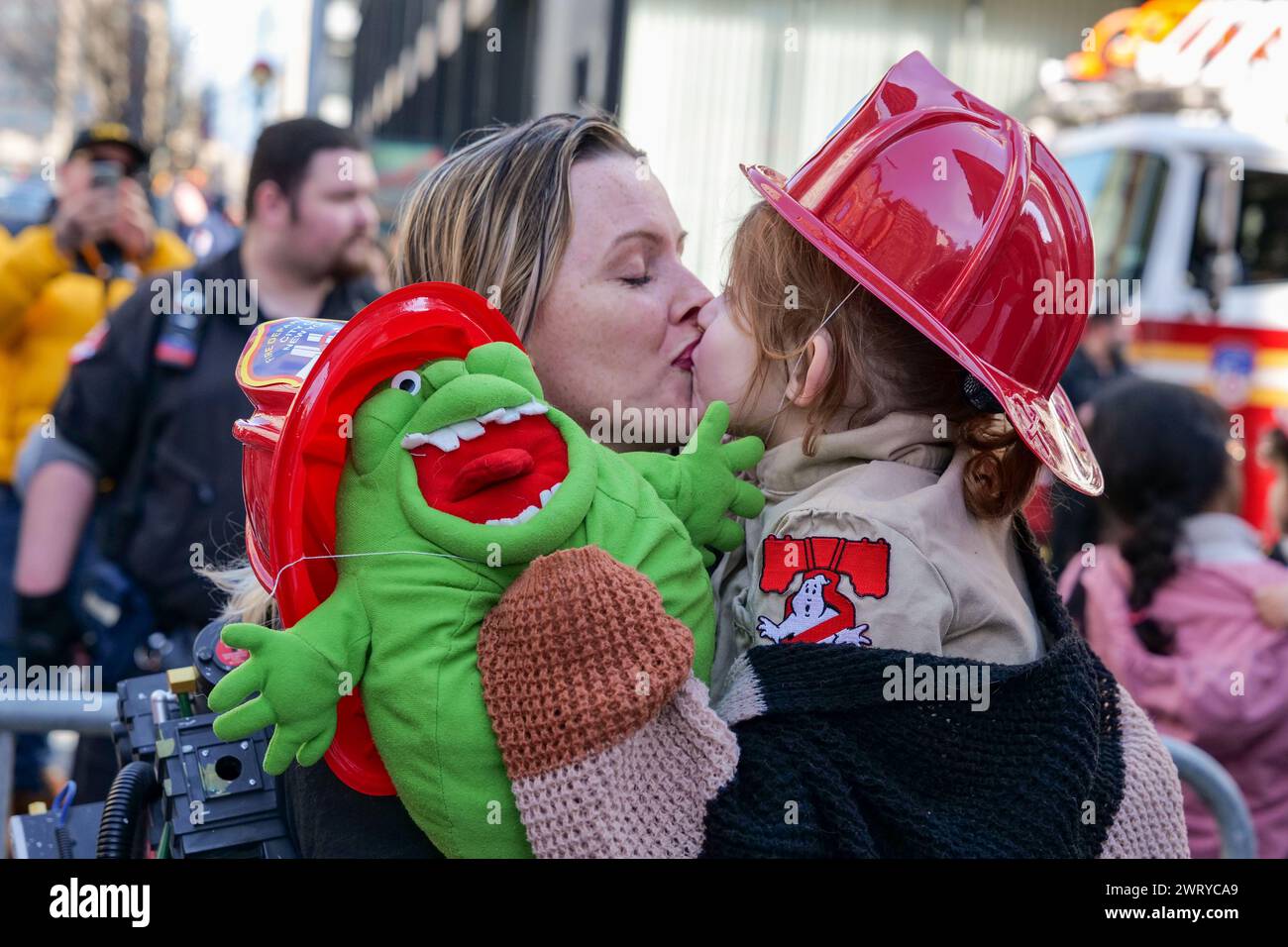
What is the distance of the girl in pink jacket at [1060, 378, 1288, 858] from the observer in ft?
12.0

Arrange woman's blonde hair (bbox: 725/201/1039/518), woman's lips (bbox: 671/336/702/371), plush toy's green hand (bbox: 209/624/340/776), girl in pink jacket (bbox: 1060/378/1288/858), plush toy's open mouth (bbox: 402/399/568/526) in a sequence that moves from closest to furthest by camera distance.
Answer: plush toy's green hand (bbox: 209/624/340/776), plush toy's open mouth (bbox: 402/399/568/526), woman's blonde hair (bbox: 725/201/1039/518), woman's lips (bbox: 671/336/702/371), girl in pink jacket (bbox: 1060/378/1288/858)

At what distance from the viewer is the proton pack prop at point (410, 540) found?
1515 mm

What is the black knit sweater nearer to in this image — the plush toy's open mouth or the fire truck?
the plush toy's open mouth

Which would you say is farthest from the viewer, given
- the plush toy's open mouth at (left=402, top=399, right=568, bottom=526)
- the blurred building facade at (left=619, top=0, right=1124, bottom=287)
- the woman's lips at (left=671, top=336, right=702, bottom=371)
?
the blurred building facade at (left=619, top=0, right=1124, bottom=287)

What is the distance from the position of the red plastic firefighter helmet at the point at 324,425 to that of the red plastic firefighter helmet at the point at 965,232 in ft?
1.80

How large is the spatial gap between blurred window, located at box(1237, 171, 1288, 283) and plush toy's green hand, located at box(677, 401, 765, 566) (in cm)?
994

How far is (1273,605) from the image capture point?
12.3 feet

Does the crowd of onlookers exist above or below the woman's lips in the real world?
below

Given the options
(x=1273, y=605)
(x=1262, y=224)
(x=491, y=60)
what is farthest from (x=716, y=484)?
(x=491, y=60)

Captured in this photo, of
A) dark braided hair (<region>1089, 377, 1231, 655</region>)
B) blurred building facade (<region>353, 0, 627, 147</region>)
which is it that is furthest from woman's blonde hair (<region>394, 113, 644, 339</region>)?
dark braided hair (<region>1089, 377, 1231, 655</region>)

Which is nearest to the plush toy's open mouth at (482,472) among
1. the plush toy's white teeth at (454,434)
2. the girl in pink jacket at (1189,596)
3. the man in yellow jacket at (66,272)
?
the plush toy's white teeth at (454,434)

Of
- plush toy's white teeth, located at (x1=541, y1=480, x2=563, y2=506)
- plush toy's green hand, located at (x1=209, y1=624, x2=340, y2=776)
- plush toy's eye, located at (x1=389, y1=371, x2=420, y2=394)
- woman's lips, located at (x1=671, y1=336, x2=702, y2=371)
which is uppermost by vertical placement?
plush toy's eye, located at (x1=389, y1=371, x2=420, y2=394)

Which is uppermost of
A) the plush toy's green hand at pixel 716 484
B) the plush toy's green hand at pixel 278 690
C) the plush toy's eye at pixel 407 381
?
the plush toy's eye at pixel 407 381

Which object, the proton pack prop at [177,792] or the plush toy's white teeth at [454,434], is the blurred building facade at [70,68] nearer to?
the proton pack prop at [177,792]
